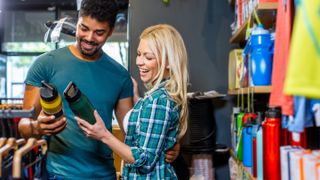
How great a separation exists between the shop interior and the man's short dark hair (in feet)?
2.23

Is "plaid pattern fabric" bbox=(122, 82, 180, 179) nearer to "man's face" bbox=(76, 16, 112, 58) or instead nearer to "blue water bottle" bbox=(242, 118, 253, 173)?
"man's face" bbox=(76, 16, 112, 58)

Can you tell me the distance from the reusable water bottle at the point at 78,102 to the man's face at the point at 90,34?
45 centimetres

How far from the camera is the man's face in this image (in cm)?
202

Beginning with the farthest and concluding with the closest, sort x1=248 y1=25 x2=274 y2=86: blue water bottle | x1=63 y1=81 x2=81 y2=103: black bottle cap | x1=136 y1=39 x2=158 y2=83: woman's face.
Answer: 1. x1=248 y1=25 x2=274 y2=86: blue water bottle
2. x1=136 y1=39 x2=158 y2=83: woman's face
3. x1=63 y1=81 x2=81 y2=103: black bottle cap

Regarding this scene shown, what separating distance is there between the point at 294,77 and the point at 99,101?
158 centimetres

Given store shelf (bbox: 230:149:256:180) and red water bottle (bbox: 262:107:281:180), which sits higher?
red water bottle (bbox: 262:107:281:180)

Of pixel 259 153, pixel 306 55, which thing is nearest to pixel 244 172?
pixel 259 153

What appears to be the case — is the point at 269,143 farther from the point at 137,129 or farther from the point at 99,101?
the point at 99,101

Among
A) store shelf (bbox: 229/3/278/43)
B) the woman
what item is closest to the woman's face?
the woman

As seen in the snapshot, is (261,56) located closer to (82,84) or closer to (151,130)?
(151,130)

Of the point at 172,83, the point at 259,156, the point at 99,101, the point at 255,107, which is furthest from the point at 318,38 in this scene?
the point at 255,107

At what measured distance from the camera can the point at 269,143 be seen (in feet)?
5.50

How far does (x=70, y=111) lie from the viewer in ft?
6.61

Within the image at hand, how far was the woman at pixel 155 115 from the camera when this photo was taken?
172 centimetres
